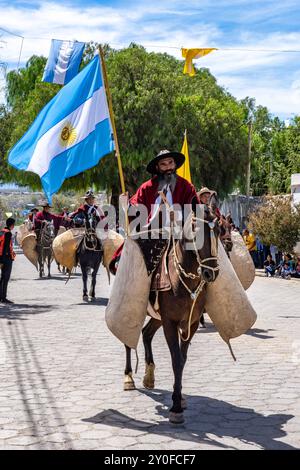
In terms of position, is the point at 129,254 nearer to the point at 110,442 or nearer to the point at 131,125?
the point at 110,442

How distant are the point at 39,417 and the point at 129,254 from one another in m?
1.82

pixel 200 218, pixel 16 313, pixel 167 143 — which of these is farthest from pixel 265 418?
pixel 167 143

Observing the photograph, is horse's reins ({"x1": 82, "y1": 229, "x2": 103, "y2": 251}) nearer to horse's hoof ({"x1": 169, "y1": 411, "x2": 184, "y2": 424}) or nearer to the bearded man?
the bearded man

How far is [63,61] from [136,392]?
5.19m

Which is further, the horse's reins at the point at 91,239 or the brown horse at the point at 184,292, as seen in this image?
the horse's reins at the point at 91,239

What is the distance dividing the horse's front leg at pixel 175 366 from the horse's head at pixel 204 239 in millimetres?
766

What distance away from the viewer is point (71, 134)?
962 cm

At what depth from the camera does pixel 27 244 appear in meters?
23.8

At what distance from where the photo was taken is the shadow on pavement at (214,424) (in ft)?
20.1

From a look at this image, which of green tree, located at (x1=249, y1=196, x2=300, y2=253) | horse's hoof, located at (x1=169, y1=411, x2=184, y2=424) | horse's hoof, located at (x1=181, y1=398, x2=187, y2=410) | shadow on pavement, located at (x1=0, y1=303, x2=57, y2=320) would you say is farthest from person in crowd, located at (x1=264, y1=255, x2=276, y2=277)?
horse's hoof, located at (x1=169, y1=411, x2=184, y2=424)

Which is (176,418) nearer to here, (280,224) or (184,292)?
(184,292)

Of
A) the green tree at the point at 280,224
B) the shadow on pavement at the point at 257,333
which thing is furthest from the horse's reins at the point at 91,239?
the green tree at the point at 280,224

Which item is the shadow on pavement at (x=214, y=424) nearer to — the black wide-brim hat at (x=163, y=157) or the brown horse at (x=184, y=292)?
the brown horse at (x=184, y=292)

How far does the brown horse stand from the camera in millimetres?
6523
